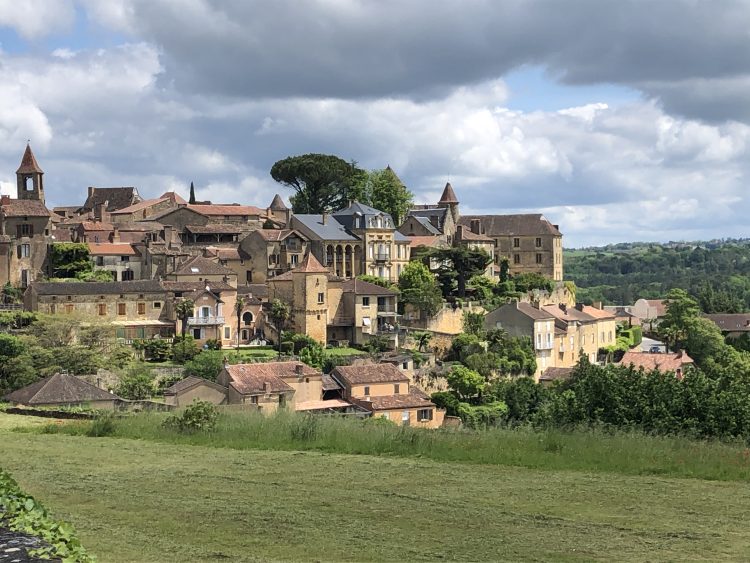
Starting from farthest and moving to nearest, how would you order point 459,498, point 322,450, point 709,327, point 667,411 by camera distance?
point 709,327
point 667,411
point 322,450
point 459,498

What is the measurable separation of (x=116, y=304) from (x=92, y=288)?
145 centimetres

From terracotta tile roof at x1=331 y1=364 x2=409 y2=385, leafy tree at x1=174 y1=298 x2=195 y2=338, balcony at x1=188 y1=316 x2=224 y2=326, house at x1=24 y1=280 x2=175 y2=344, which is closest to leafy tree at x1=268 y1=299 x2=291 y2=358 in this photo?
balcony at x1=188 y1=316 x2=224 y2=326

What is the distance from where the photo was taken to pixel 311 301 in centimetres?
5969

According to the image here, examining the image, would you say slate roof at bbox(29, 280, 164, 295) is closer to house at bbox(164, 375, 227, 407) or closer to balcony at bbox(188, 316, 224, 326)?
balcony at bbox(188, 316, 224, 326)

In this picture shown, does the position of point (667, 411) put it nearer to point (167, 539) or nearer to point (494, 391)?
point (167, 539)

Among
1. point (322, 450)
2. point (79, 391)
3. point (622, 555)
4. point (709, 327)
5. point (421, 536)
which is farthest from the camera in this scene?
point (709, 327)

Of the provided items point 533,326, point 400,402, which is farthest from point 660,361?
point 400,402

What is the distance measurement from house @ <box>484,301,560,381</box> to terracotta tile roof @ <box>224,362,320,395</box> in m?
17.8

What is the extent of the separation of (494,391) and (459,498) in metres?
39.4

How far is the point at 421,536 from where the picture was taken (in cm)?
1393

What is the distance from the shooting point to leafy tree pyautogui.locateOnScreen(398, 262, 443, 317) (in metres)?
64.4

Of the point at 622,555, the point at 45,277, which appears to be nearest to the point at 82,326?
the point at 45,277

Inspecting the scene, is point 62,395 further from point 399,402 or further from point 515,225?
point 515,225

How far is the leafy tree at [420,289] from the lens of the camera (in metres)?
64.4
